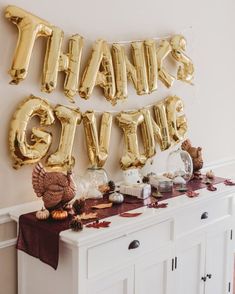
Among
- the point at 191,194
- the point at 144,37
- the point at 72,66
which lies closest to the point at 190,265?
the point at 191,194

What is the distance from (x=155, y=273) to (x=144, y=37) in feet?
4.44

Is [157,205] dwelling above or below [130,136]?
below

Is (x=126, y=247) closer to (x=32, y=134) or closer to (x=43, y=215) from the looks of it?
(x=43, y=215)

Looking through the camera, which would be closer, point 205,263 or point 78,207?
point 78,207

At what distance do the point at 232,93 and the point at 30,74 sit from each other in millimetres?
1958

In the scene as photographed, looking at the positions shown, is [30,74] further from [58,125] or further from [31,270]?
[31,270]

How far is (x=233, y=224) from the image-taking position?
268cm

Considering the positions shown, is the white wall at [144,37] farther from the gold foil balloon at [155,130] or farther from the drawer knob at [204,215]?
the drawer knob at [204,215]

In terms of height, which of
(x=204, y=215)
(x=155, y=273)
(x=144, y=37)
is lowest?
(x=155, y=273)

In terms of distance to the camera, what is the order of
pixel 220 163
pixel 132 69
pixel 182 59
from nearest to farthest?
pixel 132 69 → pixel 182 59 → pixel 220 163

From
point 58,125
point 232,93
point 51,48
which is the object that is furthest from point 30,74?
point 232,93

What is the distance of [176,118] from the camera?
109 inches

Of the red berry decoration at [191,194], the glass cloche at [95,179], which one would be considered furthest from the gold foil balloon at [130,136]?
the red berry decoration at [191,194]

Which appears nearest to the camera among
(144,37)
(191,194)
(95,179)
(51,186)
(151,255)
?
(51,186)
